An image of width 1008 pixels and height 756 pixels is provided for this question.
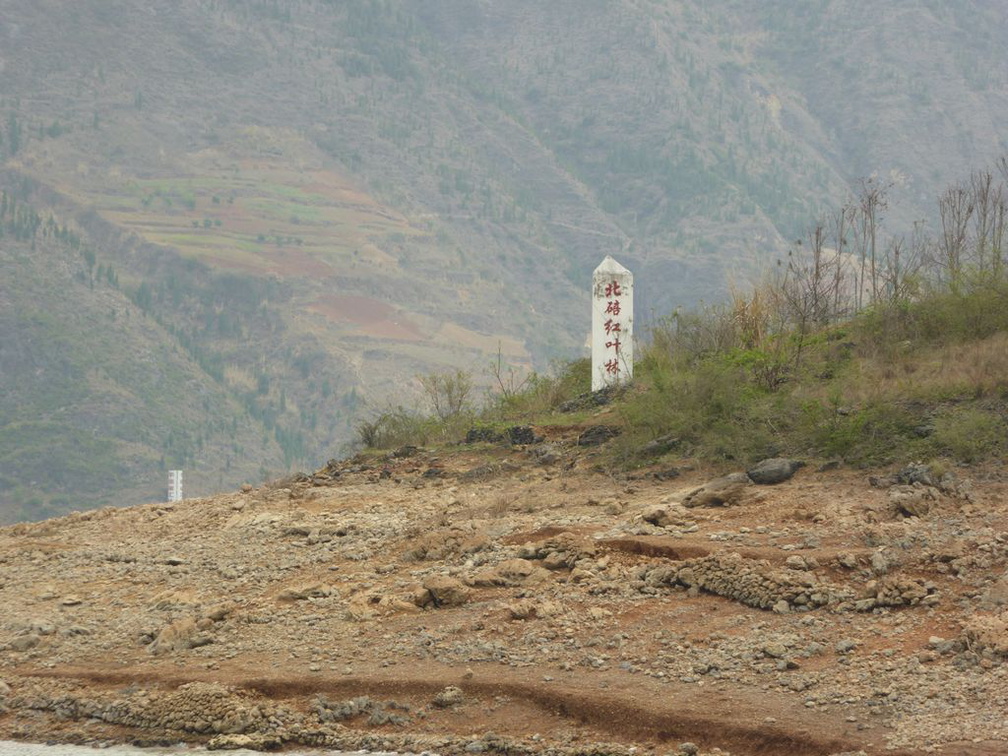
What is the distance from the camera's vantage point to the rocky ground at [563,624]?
1078cm

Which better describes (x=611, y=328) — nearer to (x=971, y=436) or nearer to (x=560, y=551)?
(x=971, y=436)

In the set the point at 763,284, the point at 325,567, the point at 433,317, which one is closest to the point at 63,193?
the point at 433,317

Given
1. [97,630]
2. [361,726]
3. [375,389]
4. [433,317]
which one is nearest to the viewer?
[361,726]

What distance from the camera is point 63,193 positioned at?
126m

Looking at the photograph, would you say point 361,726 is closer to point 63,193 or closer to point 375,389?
point 375,389

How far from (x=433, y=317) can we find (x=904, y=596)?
11148 cm

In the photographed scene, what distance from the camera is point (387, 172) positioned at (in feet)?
498

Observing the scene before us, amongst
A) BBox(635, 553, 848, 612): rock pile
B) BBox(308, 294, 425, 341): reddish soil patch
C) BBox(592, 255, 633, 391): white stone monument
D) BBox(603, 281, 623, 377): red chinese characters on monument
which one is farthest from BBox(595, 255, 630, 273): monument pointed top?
BBox(308, 294, 425, 341): reddish soil patch

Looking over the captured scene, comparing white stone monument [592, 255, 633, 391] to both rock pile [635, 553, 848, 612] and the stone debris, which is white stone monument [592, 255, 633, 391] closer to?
the stone debris

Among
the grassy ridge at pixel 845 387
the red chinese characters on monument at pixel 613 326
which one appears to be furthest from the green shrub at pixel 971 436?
the red chinese characters on monument at pixel 613 326

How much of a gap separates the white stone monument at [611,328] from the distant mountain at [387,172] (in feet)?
213

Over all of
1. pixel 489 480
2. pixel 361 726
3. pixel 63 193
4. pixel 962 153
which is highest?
pixel 962 153

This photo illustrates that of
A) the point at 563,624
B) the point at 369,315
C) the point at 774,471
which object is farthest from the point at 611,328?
the point at 369,315

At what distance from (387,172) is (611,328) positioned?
128m
